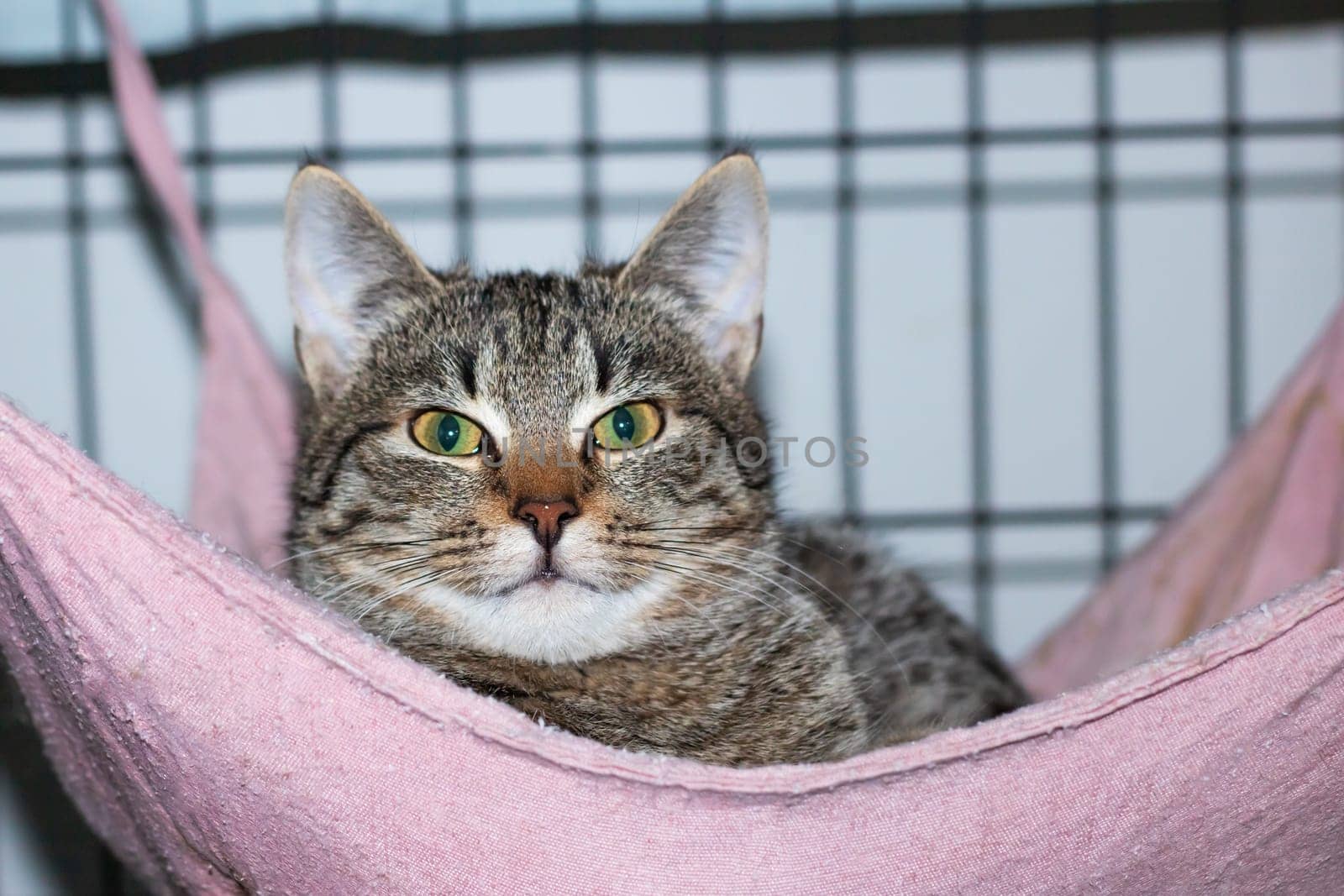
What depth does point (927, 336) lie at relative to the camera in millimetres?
2609

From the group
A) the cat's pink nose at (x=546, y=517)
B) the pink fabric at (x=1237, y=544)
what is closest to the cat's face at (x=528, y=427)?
the cat's pink nose at (x=546, y=517)

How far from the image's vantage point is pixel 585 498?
4.21ft

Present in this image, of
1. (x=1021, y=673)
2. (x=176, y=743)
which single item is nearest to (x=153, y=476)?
(x=176, y=743)

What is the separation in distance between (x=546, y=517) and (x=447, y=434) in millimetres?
264

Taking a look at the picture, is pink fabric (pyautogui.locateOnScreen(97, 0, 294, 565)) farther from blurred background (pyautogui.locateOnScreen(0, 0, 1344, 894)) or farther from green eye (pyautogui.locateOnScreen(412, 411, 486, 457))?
green eye (pyautogui.locateOnScreen(412, 411, 486, 457))

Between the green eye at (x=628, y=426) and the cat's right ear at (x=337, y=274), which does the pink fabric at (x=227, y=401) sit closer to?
the cat's right ear at (x=337, y=274)

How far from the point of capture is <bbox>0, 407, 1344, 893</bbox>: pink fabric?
3.26 ft

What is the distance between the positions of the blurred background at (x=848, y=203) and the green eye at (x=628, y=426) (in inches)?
40.7

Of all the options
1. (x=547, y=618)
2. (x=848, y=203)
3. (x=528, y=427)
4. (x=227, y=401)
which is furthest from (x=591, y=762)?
(x=848, y=203)

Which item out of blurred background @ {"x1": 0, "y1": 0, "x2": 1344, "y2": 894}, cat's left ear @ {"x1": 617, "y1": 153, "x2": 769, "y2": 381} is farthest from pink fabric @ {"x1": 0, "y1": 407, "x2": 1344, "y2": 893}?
blurred background @ {"x1": 0, "y1": 0, "x2": 1344, "y2": 894}

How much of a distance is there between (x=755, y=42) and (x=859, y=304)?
0.63 m

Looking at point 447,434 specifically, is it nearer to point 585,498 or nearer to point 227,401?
point 585,498

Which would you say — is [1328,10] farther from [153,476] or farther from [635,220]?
[153,476]

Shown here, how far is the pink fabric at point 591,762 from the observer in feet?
3.26
